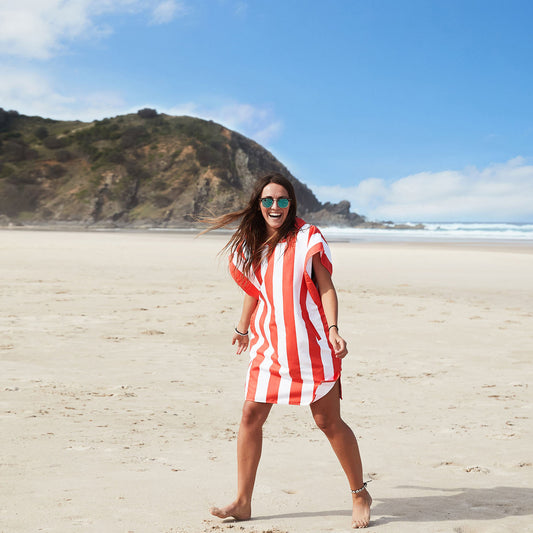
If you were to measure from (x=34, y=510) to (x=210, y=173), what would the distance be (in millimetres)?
85641

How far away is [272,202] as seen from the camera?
3.25m

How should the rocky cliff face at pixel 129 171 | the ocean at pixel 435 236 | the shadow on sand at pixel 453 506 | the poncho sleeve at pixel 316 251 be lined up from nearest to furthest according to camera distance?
the poncho sleeve at pixel 316 251 < the shadow on sand at pixel 453 506 < the ocean at pixel 435 236 < the rocky cliff face at pixel 129 171

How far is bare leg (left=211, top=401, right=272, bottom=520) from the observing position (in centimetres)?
314

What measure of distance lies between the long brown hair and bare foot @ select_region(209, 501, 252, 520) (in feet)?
3.86

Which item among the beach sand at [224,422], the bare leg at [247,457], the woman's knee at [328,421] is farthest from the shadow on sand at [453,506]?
the woman's knee at [328,421]

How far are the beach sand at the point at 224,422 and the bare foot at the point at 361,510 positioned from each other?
58mm

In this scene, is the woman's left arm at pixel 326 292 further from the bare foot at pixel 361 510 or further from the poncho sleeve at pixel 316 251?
the bare foot at pixel 361 510

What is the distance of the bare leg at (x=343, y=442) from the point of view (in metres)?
3.07

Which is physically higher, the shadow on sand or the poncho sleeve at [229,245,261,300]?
the poncho sleeve at [229,245,261,300]

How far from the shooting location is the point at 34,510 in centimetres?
313

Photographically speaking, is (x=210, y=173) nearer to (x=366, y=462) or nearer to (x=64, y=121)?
(x=64, y=121)

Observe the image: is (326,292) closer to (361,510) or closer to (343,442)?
(343,442)

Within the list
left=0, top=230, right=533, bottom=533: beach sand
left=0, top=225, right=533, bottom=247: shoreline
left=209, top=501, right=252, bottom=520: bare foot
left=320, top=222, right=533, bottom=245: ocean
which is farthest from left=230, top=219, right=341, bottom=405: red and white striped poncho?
left=320, top=222, right=533, bottom=245: ocean

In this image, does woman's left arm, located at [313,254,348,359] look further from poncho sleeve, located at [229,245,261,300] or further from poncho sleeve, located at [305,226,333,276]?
poncho sleeve, located at [229,245,261,300]
